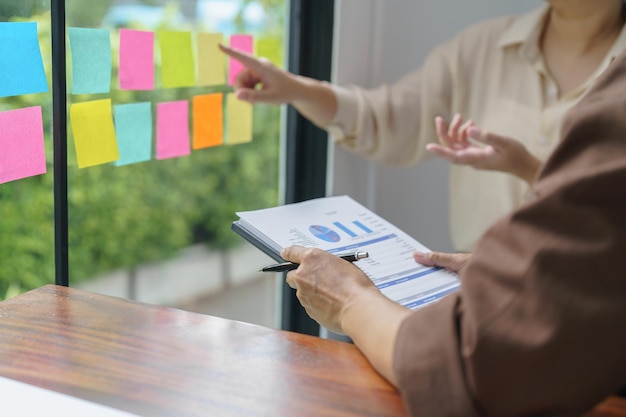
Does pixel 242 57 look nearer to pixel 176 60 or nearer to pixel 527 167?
pixel 176 60

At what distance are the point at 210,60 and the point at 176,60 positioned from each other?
117 millimetres

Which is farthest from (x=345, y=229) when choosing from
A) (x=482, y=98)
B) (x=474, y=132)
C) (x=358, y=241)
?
(x=482, y=98)

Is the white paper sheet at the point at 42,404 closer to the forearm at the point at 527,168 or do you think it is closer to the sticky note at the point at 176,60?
the sticky note at the point at 176,60

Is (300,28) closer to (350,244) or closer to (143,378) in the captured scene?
(350,244)

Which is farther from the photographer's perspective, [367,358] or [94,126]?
[94,126]

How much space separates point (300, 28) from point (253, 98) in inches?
16.3

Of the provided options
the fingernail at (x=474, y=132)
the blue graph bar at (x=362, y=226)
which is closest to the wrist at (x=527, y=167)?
the fingernail at (x=474, y=132)

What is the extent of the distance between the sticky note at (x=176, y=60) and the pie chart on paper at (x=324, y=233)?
0.57 metres

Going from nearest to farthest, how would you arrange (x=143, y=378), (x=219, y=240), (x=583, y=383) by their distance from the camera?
(x=583, y=383) < (x=143, y=378) < (x=219, y=240)

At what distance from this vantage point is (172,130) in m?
1.51

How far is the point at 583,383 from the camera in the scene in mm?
624

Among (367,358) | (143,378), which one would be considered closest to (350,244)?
(367,358)

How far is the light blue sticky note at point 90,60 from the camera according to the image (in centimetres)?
124

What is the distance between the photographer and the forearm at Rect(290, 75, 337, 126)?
1.66 metres
